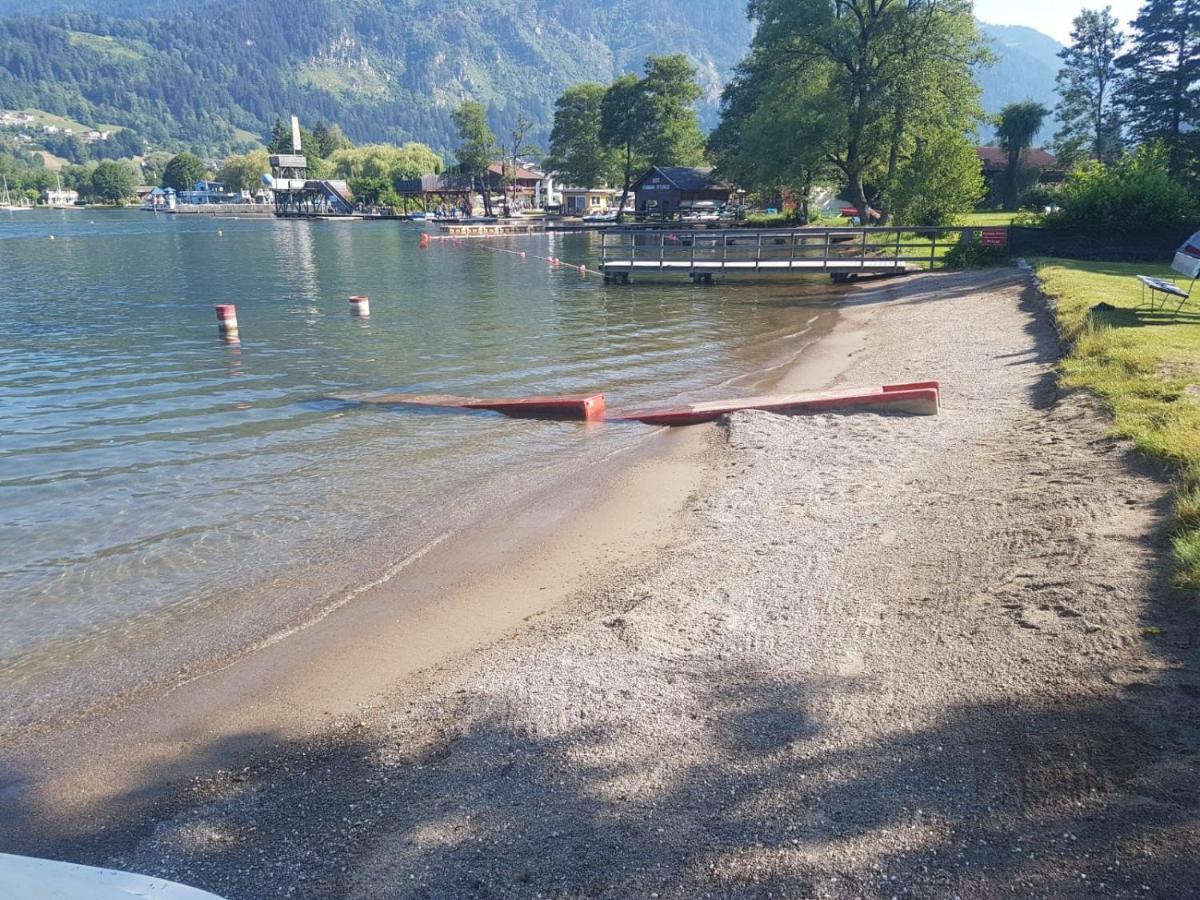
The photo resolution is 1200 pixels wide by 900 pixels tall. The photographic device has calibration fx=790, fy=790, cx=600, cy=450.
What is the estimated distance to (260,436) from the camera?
13406 millimetres

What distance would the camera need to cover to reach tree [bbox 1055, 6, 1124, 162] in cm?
6112

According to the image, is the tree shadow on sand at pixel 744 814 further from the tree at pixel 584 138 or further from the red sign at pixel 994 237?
the tree at pixel 584 138

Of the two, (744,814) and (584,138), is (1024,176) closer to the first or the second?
(584,138)

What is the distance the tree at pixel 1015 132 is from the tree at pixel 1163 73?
1153cm

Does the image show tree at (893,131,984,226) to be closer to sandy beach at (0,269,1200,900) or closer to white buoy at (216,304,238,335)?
white buoy at (216,304,238,335)

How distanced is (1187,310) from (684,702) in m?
15.6

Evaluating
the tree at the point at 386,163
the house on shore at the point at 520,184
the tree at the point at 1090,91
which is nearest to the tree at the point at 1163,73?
the tree at the point at 1090,91

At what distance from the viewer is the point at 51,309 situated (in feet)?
97.5

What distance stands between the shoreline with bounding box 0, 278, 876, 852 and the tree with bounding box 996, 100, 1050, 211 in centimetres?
6546

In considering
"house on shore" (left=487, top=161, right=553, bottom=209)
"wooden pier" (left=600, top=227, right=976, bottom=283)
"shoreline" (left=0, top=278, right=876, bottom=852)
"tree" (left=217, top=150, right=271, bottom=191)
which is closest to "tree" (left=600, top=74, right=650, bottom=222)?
"house on shore" (left=487, top=161, right=553, bottom=209)

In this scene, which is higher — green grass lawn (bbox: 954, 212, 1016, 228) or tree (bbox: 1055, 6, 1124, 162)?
tree (bbox: 1055, 6, 1124, 162)

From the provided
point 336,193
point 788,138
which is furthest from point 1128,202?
point 336,193

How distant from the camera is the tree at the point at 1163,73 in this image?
154 feet

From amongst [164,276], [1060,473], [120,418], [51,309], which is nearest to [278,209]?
[164,276]
